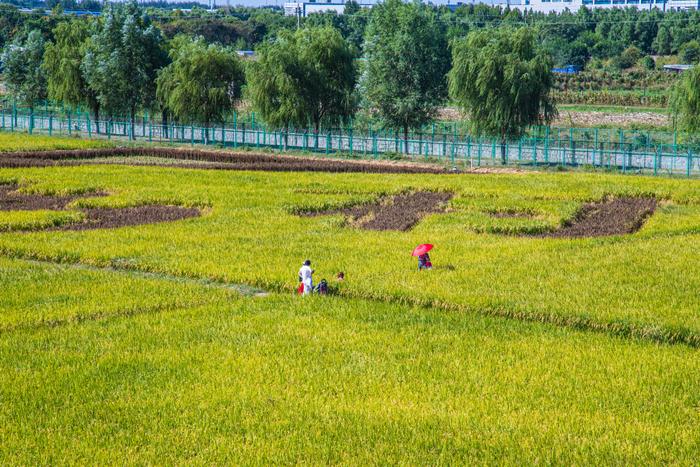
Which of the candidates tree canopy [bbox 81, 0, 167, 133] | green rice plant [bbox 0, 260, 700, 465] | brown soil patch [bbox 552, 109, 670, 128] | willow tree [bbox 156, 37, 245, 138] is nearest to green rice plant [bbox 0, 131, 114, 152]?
willow tree [bbox 156, 37, 245, 138]

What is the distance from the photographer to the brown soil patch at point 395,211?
1234 inches

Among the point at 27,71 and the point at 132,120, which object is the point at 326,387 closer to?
the point at 132,120

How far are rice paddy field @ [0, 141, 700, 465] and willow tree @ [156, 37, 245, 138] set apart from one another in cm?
3484

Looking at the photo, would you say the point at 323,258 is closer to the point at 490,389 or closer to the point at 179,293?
the point at 179,293

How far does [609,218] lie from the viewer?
31.9 m

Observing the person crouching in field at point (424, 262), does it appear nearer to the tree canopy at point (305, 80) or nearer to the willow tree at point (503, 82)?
the willow tree at point (503, 82)

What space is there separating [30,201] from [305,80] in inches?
1220

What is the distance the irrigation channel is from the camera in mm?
51125

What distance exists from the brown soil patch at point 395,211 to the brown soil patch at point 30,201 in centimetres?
910

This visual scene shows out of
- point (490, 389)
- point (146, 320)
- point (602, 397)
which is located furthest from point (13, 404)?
point (602, 397)

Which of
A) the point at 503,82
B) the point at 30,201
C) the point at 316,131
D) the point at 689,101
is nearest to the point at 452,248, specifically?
the point at 30,201

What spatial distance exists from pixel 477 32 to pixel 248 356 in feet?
143

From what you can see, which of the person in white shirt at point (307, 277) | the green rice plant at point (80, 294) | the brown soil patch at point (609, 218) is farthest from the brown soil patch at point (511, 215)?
the green rice plant at point (80, 294)

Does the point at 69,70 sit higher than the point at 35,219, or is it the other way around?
the point at 69,70
